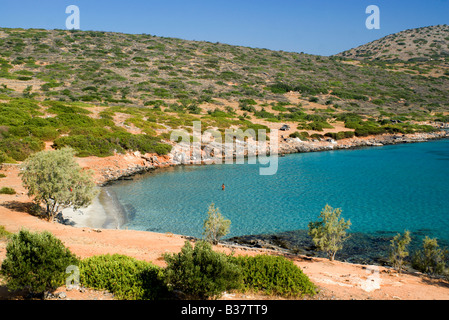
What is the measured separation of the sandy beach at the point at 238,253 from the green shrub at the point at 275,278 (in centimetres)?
42

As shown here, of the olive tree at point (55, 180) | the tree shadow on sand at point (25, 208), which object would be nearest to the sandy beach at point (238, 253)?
the tree shadow on sand at point (25, 208)

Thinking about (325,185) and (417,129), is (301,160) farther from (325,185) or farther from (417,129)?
(417,129)

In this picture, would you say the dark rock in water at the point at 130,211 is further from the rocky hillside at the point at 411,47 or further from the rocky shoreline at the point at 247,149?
the rocky hillside at the point at 411,47

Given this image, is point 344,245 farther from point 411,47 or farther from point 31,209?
point 411,47

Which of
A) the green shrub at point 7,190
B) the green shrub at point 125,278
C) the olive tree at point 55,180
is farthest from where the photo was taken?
the green shrub at point 7,190

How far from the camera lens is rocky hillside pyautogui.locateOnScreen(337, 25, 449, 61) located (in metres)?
144

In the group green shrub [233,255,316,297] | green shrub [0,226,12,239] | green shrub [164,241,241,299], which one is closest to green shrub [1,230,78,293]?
green shrub [164,241,241,299]

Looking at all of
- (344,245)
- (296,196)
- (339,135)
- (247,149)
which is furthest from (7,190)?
(339,135)

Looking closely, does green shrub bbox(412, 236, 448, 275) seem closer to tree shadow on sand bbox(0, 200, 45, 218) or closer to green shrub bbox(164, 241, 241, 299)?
green shrub bbox(164, 241, 241, 299)

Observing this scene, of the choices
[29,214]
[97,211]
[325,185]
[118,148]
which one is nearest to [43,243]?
[29,214]

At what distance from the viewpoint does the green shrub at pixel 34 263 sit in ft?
28.6

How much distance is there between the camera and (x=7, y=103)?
43688mm

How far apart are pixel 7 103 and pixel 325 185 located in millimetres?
43790

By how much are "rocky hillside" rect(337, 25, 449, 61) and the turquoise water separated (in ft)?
411
